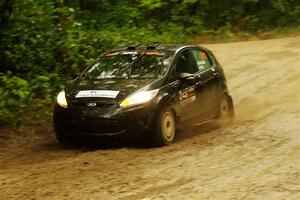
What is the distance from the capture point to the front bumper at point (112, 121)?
8703 millimetres

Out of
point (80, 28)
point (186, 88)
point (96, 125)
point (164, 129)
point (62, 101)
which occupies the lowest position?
point (164, 129)

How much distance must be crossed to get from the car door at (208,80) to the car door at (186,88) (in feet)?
0.52

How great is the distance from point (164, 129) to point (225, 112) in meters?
2.76

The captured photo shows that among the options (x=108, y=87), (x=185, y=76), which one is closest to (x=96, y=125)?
(x=108, y=87)

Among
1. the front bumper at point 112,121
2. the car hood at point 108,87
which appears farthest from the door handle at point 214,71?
the front bumper at point 112,121

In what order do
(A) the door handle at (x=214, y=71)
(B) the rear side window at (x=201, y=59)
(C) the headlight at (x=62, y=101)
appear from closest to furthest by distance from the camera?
1. (C) the headlight at (x=62, y=101)
2. (B) the rear side window at (x=201, y=59)
3. (A) the door handle at (x=214, y=71)

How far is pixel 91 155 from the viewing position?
832 centimetres

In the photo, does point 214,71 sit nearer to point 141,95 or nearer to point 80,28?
point 141,95

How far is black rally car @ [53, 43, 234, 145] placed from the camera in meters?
8.77

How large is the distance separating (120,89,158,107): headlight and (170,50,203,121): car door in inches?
27.5

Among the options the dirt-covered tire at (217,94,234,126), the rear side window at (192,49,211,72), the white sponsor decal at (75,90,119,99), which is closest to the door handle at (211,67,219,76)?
the rear side window at (192,49,211,72)

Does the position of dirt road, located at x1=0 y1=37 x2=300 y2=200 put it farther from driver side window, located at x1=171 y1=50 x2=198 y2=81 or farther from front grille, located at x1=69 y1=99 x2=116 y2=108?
driver side window, located at x1=171 y1=50 x2=198 y2=81

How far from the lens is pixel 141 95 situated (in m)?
8.88

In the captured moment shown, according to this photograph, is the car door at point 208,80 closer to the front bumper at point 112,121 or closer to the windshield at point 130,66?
the windshield at point 130,66
